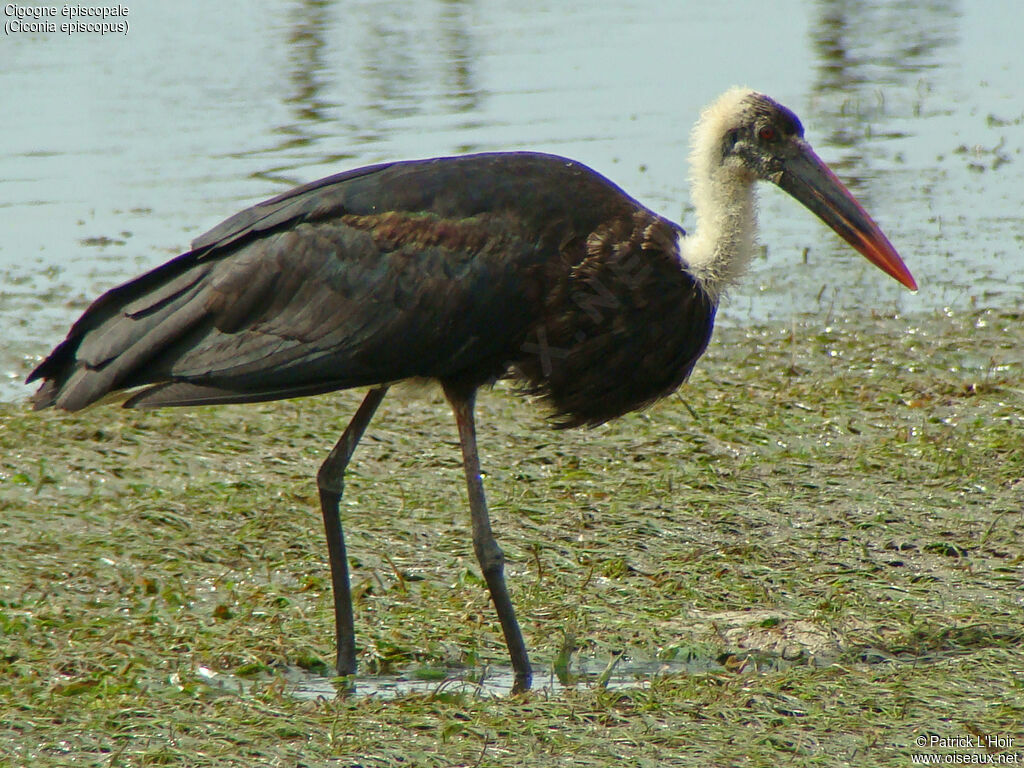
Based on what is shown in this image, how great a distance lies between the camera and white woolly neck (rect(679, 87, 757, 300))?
13.8ft

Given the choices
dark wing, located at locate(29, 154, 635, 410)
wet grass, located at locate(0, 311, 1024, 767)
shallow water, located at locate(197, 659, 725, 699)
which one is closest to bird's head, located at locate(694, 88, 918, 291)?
dark wing, located at locate(29, 154, 635, 410)

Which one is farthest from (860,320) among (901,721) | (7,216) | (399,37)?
(399,37)

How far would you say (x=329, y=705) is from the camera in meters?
3.81

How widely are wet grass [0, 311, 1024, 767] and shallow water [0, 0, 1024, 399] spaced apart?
46.4 inches

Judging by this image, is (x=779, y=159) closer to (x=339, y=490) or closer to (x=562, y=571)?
(x=562, y=571)

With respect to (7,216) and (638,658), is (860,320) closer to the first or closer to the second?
(638,658)

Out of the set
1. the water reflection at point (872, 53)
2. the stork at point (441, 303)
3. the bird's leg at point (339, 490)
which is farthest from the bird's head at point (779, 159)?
the water reflection at point (872, 53)

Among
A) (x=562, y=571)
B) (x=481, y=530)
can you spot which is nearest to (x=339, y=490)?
(x=481, y=530)

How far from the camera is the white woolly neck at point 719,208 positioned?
4199 mm

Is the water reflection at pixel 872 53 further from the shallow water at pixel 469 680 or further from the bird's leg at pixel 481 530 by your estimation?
the shallow water at pixel 469 680

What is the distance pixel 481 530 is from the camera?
4203 millimetres

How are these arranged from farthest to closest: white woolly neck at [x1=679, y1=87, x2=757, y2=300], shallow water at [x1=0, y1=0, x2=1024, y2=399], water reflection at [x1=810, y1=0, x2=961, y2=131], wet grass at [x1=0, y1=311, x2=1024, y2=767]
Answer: water reflection at [x1=810, y1=0, x2=961, y2=131] → shallow water at [x1=0, y1=0, x2=1024, y2=399] → white woolly neck at [x1=679, y1=87, x2=757, y2=300] → wet grass at [x1=0, y1=311, x2=1024, y2=767]

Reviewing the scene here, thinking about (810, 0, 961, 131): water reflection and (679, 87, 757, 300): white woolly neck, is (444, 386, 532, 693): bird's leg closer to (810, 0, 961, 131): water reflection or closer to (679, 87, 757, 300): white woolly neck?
(679, 87, 757, 300): white woolly neck

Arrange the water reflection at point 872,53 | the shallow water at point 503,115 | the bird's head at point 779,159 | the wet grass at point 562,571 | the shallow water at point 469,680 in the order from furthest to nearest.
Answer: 1. the water reflection at point 872,53
2. the shallow water at point 503,115
3. the bird's head at point 779,159
4. the shallow water at point 469,680
5. the wet grass at point 562,571
